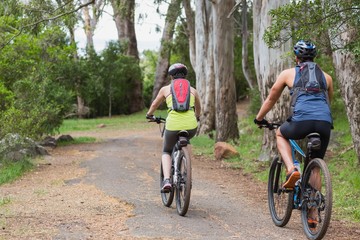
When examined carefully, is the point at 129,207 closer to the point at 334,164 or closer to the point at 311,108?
the point at 311,108

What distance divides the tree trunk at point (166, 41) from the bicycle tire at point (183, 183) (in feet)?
69.0

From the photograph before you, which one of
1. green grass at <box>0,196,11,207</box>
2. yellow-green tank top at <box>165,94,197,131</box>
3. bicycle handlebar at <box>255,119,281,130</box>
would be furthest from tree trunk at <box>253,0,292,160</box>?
green grass at <box>0,196,11,207</box>

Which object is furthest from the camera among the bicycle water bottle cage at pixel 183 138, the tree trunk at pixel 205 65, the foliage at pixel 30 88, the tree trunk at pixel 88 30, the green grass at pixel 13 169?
the tree trunk at pixel 88 30

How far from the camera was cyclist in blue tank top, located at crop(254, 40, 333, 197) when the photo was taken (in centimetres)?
630

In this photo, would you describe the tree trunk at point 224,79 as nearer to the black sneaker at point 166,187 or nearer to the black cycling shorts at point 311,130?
the black sneaker at point 166,187

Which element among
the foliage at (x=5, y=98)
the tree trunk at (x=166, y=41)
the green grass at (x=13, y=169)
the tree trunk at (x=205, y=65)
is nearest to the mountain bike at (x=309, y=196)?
the green grass at (x=13, y=169)

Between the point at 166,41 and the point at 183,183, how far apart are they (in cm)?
3018

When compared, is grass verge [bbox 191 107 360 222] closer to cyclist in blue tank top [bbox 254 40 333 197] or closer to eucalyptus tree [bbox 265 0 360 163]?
cyclist in blue tank top [bbox 254 40 333 197]

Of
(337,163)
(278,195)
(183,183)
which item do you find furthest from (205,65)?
(278,195)

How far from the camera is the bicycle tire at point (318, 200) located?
233 inches

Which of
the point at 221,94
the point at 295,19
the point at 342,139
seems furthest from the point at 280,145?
the point at 221,94

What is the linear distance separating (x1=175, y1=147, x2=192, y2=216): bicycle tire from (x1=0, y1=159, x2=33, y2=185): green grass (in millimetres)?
5169

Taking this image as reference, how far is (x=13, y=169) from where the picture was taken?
13.0 metres

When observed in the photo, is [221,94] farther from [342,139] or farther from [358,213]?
[358,213]
